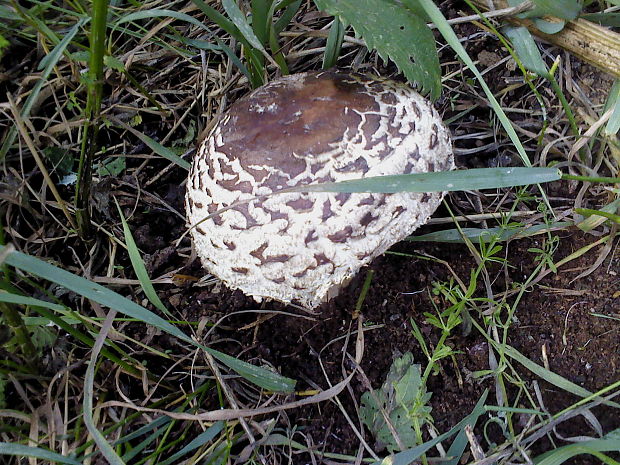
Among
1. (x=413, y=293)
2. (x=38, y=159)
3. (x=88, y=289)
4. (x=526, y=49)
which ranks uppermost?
(x=526, y=49)

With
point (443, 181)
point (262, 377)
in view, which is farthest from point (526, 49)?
point (262, 377)

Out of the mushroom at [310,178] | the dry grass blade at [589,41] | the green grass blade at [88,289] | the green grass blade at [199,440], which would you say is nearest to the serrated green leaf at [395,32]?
the mushroom at [310,178]

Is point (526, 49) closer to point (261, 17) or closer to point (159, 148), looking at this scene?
point (261, 17)

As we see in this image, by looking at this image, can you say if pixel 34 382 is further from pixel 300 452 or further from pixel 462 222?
pixel 462 222

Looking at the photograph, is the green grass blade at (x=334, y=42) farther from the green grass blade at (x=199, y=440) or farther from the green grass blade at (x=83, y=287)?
the green grass blade at (x=199, y=440)

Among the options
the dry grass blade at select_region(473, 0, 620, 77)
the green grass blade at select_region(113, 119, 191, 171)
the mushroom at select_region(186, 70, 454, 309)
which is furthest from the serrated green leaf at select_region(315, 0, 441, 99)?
the green grass blade at select_region(113, 119, 191, 171)

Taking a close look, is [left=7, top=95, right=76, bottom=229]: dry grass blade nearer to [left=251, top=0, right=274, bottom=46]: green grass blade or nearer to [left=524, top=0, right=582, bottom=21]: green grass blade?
[left=251, top=0, right=274, bottom=46]: green grass blade
